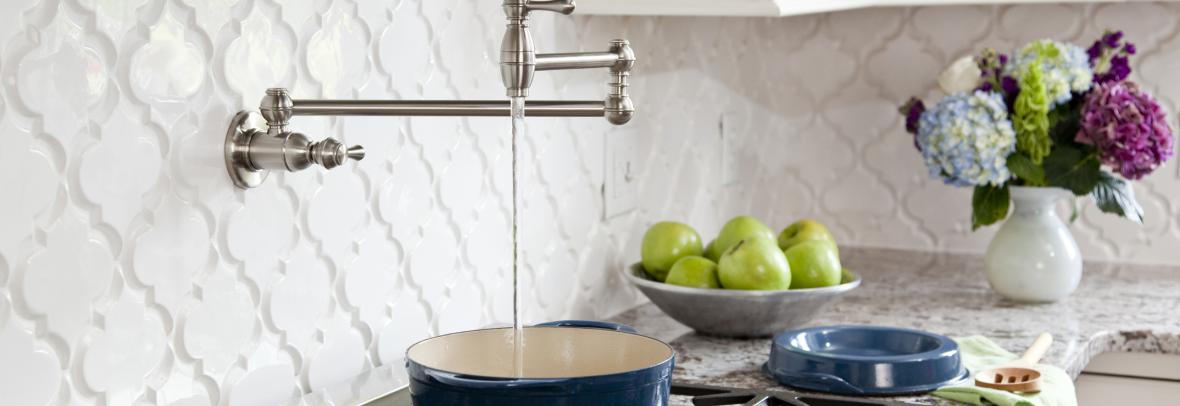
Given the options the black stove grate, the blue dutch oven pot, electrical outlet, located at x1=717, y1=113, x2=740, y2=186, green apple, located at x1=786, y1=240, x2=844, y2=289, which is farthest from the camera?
electrical outlet, located at x1=717, y1=113, x2=740, y2=186

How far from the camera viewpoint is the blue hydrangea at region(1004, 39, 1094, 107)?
67.7 inches

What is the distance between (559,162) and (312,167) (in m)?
0.48

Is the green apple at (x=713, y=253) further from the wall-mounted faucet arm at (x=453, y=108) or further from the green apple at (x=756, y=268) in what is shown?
the wall-mounted faucet arm at (x=453, y=108)

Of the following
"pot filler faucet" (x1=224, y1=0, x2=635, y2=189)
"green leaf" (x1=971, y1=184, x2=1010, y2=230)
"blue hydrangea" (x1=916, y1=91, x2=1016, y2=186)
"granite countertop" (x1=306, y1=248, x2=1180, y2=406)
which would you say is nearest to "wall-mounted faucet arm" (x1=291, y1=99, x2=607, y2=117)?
"pot filler faucet" (x1=224, y1=0, x2=635, y2=189)

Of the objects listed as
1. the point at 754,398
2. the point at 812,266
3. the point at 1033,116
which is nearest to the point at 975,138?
the point at 1033,116

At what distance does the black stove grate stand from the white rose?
785 mm

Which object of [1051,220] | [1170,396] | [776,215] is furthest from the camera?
[776,215]

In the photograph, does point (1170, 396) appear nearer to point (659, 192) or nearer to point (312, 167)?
point (659, 192)

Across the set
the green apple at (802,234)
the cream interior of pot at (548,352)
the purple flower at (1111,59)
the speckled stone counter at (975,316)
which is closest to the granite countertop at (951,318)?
the speckled stone counter at (975,316)

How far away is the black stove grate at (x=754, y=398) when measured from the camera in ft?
3.80

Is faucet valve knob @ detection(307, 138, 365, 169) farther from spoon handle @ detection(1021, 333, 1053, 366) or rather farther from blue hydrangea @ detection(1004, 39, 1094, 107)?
blue hydrangea @ detection(1004, 39, 1094, 107)

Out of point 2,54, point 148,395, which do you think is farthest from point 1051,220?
point 2,54

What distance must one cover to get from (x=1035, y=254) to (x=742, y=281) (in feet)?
1.75

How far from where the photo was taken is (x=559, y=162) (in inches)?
Answer: 60.9
